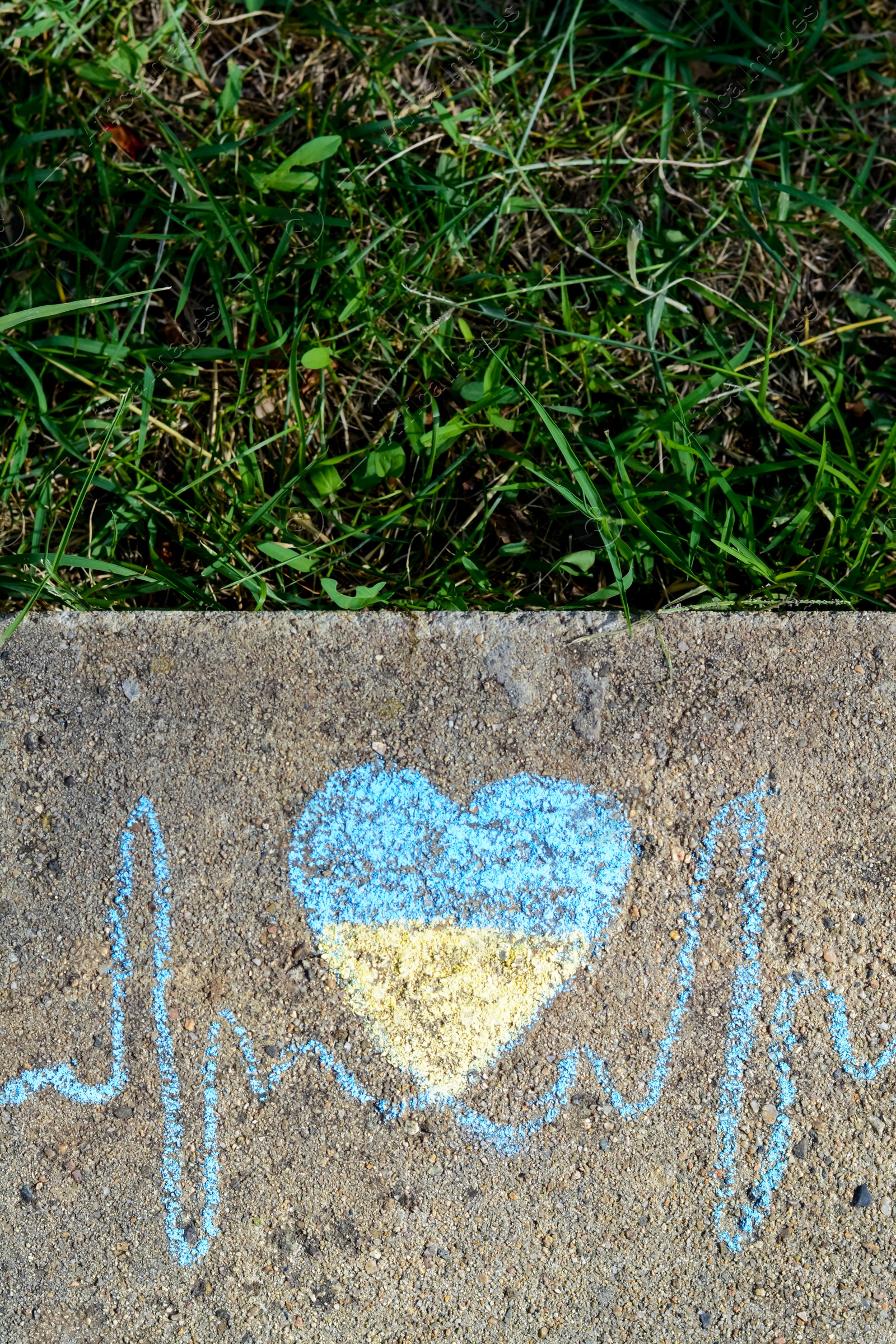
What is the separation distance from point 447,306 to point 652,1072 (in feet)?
5.06

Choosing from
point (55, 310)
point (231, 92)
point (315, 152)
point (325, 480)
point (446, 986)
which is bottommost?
point (446, 986)

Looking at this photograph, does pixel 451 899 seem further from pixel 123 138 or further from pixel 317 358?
pixel 123 138

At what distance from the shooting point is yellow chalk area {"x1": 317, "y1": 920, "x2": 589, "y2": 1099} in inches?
65.2

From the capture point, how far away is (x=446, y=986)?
5.46 feet

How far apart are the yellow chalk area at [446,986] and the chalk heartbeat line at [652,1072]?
91 millimetres

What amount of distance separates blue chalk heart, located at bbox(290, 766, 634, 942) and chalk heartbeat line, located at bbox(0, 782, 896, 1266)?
199 mm

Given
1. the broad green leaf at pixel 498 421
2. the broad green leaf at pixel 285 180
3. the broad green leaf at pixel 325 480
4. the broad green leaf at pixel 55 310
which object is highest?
the broad green leaf at pixel 285 180

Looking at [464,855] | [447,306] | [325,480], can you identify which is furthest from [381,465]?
[464,855]

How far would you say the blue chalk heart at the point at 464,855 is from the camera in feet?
5.49

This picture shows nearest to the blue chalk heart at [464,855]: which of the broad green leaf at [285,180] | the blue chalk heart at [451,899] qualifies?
the blue chalk heart at [451,899]

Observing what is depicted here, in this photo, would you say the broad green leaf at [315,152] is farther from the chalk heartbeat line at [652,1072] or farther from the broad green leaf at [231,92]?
the chalk heartbeat line at [652,1072]

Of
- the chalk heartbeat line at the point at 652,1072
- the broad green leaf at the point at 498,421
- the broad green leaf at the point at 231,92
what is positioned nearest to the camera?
the chalk heartbeat line at the point at 652,1072

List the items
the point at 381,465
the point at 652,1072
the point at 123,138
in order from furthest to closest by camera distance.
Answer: the point at 123,138
the point at 381,465
the point at 652,1072

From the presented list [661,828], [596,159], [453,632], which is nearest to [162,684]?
[453,632]
